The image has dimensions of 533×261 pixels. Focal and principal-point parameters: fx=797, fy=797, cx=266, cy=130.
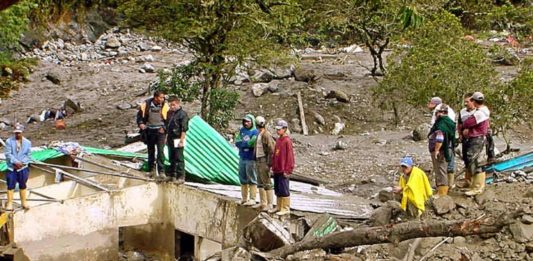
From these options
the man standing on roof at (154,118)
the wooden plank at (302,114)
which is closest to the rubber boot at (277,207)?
the man standing on roof at (154,118)

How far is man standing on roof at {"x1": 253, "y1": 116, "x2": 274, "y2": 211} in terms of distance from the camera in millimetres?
11242

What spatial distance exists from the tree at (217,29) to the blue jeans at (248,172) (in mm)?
7978

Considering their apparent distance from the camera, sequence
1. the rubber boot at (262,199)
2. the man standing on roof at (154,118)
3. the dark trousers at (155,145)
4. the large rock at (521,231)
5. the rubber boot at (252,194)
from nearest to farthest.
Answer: the large rock at (521,231)
the rubber boot at (262,199)
the rubber boot at (252,194)
the man standing on roof at (154,118)
the dark trousers at (155,145)

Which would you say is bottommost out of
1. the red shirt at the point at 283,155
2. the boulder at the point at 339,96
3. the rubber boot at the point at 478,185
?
the boulder at the point at 339,96

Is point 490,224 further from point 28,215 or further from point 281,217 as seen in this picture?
point 28,215

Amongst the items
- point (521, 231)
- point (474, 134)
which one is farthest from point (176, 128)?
point (521, 231)

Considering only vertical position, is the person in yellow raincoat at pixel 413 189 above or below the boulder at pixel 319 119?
above

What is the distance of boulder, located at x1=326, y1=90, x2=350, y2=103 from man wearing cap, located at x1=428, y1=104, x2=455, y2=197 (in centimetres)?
1496

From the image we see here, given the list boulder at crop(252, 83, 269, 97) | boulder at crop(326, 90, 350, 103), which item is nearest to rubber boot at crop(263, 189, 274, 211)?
boulder at crop(326, 90, 350, 103)

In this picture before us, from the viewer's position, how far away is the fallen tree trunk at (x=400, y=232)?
28.2 ft

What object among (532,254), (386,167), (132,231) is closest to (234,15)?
(386,167)

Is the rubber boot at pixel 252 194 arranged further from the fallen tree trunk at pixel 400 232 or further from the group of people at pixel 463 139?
the group of people at pixel 463 139

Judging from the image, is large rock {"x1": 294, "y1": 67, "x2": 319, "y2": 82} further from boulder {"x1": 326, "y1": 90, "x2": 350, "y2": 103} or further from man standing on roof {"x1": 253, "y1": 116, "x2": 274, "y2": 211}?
man standing on roof {"x1": 253, "y1": 116, "x2": 274, "y2": 211}

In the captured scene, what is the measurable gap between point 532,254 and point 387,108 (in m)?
14.5
